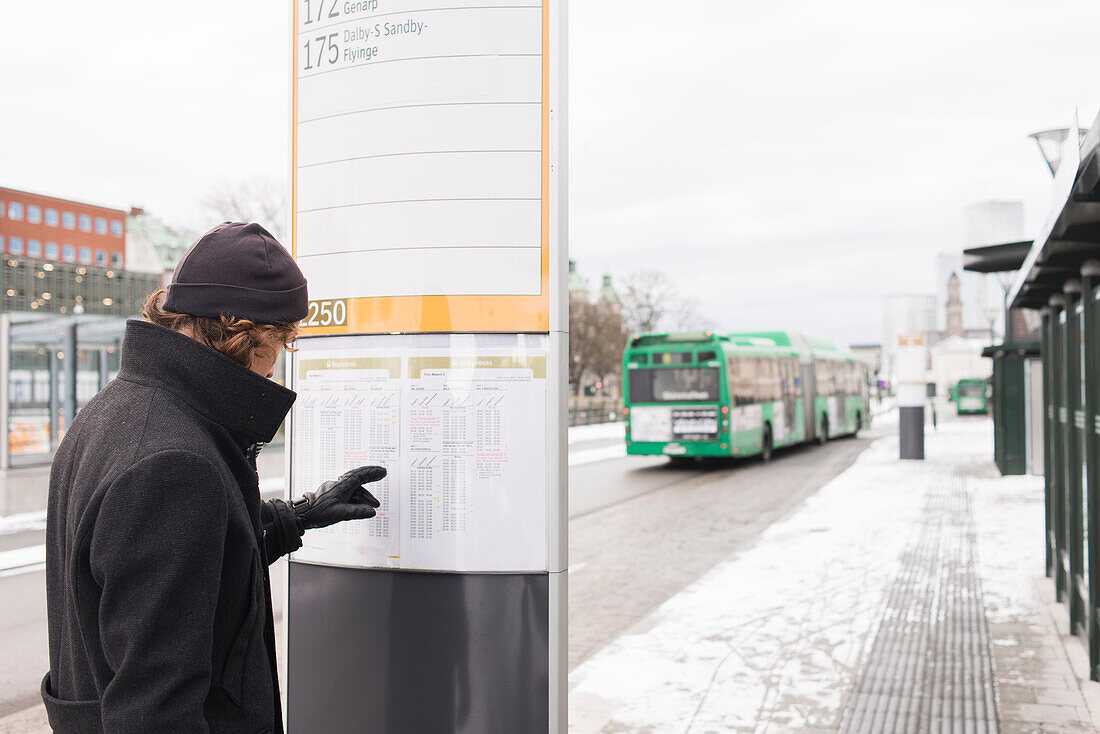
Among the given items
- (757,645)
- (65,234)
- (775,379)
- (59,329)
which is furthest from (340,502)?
(65,234)

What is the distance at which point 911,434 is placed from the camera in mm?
22719

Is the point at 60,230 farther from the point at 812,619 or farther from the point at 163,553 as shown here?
the point at 163,553

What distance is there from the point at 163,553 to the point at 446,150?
5.43ft

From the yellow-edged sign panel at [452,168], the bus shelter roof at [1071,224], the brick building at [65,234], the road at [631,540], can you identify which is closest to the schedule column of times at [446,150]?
the yellow-edged sign panel at [452,168]

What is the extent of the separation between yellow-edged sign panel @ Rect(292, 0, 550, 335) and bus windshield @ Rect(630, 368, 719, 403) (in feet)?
59.2

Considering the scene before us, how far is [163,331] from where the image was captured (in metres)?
1.84

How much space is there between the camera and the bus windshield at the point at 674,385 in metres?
20.7

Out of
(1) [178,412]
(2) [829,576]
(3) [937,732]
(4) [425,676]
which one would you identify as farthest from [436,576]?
(2) [829,576]

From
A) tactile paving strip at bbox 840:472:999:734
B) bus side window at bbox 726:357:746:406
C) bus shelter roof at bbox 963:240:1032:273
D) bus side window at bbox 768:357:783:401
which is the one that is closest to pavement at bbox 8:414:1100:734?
tactile paving strip at bbox 840:472:999:734

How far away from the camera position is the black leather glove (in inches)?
102

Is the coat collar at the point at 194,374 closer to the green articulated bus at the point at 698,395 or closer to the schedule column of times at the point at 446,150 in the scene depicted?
the schedule column of times at the point at 446,150

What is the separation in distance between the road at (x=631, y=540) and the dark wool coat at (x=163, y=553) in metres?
4.14

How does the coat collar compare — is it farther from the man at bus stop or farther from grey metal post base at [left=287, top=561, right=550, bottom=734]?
grey metal post base at [left=287, top=561, right=550, bottom=734]

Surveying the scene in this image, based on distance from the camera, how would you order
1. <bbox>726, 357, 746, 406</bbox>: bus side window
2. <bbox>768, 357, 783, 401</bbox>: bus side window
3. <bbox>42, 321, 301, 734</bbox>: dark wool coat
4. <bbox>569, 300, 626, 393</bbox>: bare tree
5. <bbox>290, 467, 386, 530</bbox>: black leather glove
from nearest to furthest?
<bbox>42, 321, 301, 734</bbox>: dark wool coat < <bbox>290, 467, 386, 530</bbox>: black leather glove < <bbox>726, 357, 746, 406</bbox>: bus side window < <bbox>768, 357, 783, 401</bbox>: bus side window < <bbox>569, 300, 626, 393</bbox>: bare tree
